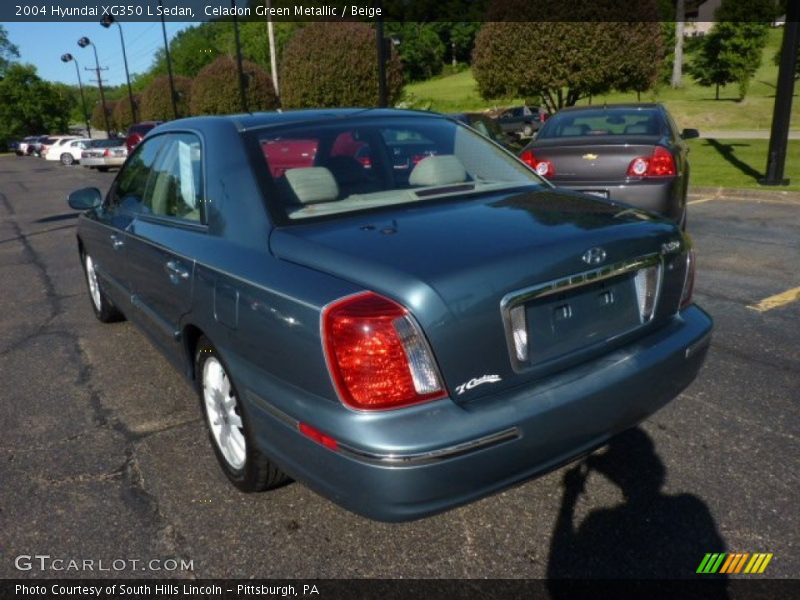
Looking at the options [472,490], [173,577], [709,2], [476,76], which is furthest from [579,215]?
[709,2]

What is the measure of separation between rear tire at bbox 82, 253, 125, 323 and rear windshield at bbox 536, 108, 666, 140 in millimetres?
5428

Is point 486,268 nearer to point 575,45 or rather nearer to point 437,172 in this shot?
point 437,172

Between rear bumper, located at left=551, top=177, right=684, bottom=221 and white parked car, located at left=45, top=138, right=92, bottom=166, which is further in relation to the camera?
white parked car, located at left=45, top=138, right=92, bottom=166

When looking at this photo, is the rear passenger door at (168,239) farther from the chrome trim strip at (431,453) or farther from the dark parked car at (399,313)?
the chrome trim strip at (431,453)

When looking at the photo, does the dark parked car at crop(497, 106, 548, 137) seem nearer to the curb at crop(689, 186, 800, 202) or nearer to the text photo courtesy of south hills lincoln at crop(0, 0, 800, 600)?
the curb at crop(689, 186, 800, 202)

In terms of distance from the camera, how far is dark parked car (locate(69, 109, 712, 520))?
1.99 m

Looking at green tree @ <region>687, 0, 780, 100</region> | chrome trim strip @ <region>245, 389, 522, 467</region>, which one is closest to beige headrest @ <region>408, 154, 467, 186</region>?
chrome trim strip @ <region>245, 389, 522, 467</region>

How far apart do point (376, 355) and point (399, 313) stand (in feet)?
0.48

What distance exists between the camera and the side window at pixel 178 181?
9.90ft

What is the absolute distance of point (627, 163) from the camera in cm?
666

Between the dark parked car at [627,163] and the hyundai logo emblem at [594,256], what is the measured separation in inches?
183

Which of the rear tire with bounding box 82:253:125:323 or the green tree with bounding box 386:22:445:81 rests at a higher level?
the green tree with bounding box 386:22:445:81

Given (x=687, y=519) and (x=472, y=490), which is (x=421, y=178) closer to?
(x=472, y=490)

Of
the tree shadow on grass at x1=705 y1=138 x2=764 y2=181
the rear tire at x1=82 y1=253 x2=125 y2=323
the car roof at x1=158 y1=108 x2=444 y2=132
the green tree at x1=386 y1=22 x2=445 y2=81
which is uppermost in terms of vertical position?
the green tree at x1=386 y1=22 x2=445 y2=81
